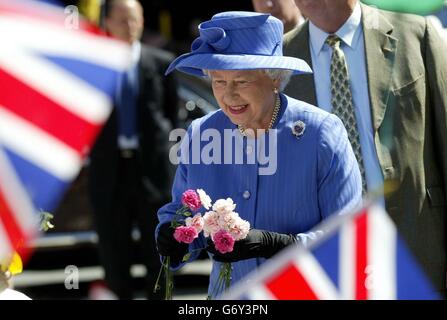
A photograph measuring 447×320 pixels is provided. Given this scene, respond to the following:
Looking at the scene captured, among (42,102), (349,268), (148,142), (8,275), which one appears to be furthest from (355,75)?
(148,142)

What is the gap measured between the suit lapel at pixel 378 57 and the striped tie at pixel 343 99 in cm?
7

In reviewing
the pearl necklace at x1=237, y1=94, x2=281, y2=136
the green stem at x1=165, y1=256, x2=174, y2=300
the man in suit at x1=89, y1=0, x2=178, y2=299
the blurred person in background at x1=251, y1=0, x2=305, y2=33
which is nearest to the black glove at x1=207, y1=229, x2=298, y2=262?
the green stem at x1=165, y1=256, x2=174, y2=300

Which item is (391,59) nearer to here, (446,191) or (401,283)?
(446,191)

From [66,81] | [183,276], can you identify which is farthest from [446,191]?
[183,276]

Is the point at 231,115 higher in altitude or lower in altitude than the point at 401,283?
higher

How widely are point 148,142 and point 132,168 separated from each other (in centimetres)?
16

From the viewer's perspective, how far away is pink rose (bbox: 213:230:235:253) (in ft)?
11.4

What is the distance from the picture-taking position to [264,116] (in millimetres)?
3846

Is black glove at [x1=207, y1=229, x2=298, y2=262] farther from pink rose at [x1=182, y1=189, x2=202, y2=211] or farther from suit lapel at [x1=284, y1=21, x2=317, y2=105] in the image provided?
suit lapel at [x1=284, y1=21, x2=317, y2=105]

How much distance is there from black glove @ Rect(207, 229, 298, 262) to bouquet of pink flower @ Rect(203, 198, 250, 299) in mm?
31

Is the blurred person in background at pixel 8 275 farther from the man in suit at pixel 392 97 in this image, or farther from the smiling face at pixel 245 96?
the man in suit at pixel 392 97

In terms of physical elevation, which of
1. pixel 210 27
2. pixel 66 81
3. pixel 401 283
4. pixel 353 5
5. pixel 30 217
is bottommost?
pixel 401 283

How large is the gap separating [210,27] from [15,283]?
505cm

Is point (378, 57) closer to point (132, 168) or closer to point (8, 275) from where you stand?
point (8, 275)
